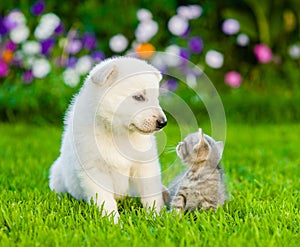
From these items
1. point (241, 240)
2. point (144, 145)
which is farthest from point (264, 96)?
point (241, 240)

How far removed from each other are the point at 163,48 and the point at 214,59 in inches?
31.6

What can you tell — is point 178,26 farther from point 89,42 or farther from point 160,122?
point 160,122

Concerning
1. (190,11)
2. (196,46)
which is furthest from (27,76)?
(190,11)

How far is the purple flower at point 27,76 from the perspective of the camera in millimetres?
7426

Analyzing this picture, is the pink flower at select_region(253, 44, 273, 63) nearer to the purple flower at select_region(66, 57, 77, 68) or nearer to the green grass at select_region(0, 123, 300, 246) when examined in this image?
the purple flower at select_region(66, 57, 77, 68)

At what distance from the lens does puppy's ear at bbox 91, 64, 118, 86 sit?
9.25ft

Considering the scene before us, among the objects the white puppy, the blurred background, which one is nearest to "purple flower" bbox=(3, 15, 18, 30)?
the blurred background

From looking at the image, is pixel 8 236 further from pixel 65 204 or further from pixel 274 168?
pixel 274 168

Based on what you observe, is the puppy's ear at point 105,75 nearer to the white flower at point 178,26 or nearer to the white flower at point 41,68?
the white flower at point 41,68

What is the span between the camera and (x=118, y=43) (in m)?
7.92

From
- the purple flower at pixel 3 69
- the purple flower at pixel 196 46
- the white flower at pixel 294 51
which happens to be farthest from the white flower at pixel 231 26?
the purple flower at pixel 3 69

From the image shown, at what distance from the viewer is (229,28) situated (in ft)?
27.9

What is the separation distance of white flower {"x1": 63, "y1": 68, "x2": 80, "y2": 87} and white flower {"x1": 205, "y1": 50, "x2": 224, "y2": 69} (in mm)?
2069

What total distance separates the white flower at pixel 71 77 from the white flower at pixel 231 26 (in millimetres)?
2601
